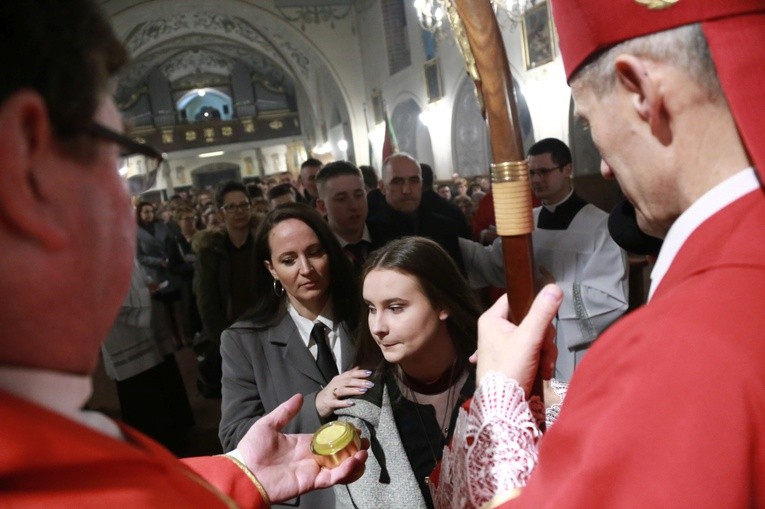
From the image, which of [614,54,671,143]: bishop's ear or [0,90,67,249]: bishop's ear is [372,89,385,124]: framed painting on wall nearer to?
[614,54,671,143]: bishop's ear

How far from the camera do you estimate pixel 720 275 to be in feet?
2.25

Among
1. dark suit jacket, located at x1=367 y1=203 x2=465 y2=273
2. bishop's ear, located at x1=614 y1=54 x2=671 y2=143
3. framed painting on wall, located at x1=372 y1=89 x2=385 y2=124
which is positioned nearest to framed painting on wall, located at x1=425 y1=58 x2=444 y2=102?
framed painting on wall, located at x1=372 y1=89 x2=385 y2=124

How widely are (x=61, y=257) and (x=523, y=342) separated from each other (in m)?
0.75

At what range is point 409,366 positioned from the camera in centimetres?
175

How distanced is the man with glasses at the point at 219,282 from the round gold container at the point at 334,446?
194 cm

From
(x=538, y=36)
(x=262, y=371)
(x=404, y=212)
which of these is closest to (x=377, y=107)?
(x=538, y=36)

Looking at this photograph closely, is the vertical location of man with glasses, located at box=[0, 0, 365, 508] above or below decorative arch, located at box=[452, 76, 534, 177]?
below

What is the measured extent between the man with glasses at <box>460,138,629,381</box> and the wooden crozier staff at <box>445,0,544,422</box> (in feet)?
4.57

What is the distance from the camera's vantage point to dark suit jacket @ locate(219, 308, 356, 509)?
1880 millimetres

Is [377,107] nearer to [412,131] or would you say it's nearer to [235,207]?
[412,131]

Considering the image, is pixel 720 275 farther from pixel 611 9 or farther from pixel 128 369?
pixel 128 369

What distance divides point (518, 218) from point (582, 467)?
0.50 m

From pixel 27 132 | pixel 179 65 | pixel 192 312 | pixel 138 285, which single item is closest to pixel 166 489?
pixel 27 132

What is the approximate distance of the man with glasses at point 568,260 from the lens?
101 inches
